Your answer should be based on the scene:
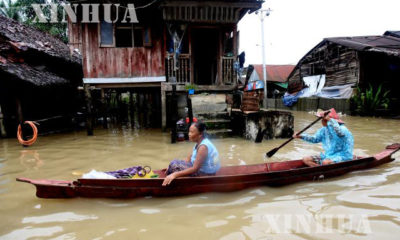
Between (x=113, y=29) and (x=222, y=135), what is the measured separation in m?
5.42

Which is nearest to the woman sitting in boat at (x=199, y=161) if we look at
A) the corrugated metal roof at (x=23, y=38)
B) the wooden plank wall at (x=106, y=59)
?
the wooden plank wall at (x=106, y=59)

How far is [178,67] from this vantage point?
912cm

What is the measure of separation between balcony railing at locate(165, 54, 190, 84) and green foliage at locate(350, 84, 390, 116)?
969 cm

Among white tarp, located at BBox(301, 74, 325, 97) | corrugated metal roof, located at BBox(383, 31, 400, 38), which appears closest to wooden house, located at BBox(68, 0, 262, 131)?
white tarp, located at BBox(301, 74, 325, 97)

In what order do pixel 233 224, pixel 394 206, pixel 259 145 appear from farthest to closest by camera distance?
pixel 259 145 < pixel 394 206 < pixel 233 224

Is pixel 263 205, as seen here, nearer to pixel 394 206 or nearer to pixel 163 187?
pixel 163 187

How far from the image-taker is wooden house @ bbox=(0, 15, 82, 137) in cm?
872

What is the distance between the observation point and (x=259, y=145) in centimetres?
755

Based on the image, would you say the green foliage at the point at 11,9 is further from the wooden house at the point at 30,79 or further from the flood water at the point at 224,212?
the flood water at the point at 224,212

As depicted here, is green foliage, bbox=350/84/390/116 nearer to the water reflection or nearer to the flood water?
the flood water

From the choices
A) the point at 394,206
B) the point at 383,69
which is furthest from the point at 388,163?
the point at 383,69

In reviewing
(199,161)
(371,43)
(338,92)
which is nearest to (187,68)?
(199,161)

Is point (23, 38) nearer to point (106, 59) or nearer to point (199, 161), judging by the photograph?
point (106, 59)

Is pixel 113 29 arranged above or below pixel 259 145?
above
